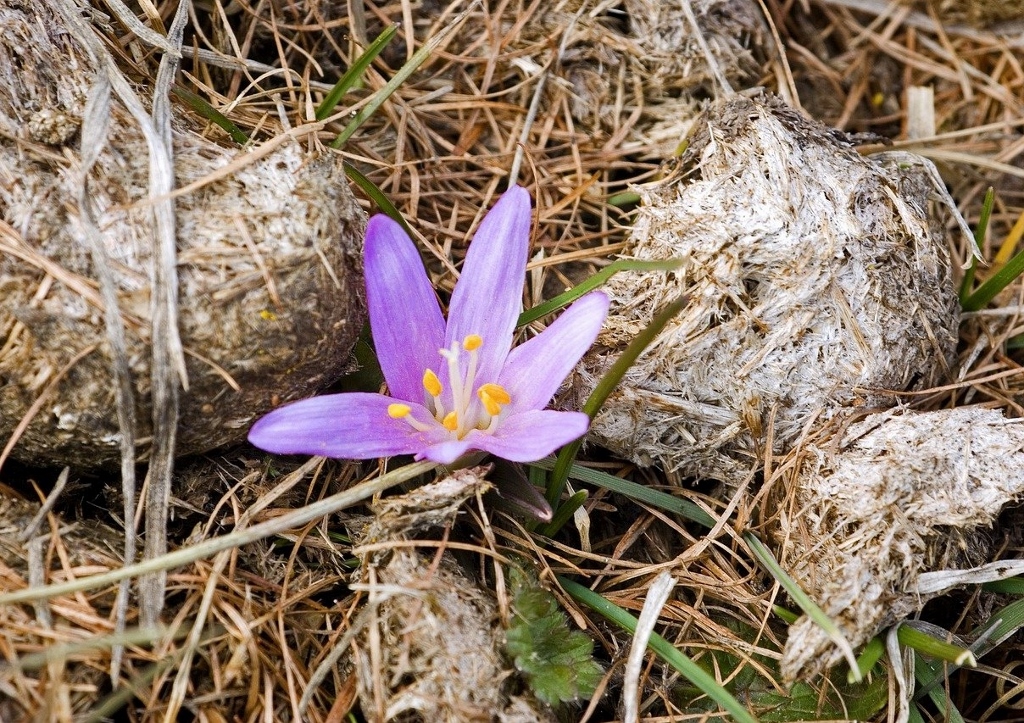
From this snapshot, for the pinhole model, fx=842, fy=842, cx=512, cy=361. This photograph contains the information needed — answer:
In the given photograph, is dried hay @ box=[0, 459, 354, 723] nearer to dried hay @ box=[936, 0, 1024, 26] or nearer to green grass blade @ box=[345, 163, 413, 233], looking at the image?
green grass blade @ box=[345, 163, 413, 233]

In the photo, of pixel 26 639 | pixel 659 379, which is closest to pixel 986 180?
pixel 659 379

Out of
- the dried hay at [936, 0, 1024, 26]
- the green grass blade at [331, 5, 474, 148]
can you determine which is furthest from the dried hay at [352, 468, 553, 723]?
the dried hay at [936, 0, 1024, 26]

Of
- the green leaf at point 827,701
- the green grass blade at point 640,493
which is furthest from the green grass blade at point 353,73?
the green leaf at point 827,701

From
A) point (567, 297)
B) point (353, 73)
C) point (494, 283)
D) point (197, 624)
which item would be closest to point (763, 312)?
point (567, 297)

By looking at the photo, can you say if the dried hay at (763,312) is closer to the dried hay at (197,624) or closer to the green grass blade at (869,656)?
the green grass blade at (869,656)

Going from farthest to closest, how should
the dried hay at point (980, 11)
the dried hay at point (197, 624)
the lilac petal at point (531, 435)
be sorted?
the dried hay at point (980, 11) < the lilac petal at point (531, 435) < the dried hay at point (197, 624)

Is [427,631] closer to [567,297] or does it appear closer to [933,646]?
[567,297]

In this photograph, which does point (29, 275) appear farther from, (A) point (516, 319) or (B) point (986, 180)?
(B) point (986, 180)
